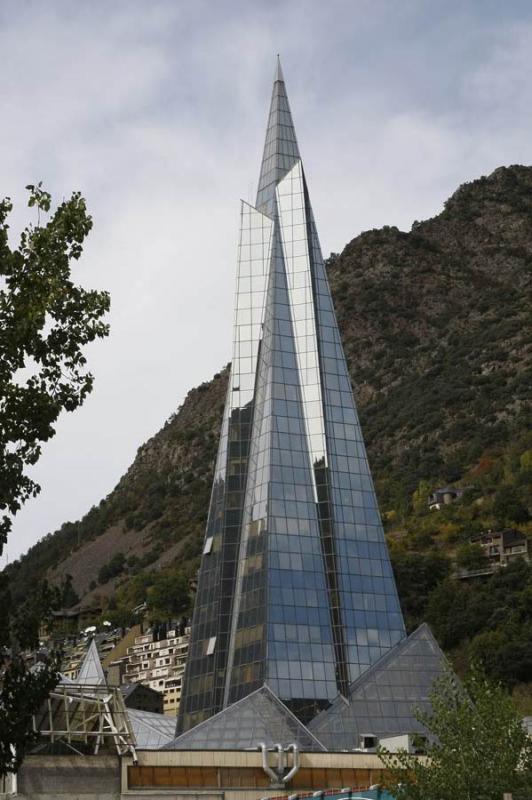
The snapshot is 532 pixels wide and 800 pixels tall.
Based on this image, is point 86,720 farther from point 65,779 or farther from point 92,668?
point 92,668

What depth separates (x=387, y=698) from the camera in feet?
254

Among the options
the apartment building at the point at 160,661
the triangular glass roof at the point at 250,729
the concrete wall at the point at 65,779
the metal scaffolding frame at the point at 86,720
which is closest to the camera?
the concrete wall at the point at 65,779

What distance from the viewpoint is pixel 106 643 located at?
6604 inches

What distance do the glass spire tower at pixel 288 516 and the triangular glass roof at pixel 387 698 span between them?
1.48 metres

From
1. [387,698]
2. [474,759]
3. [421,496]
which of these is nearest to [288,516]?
[387,698]

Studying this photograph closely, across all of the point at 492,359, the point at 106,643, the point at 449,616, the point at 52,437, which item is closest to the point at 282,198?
the point at 449,616

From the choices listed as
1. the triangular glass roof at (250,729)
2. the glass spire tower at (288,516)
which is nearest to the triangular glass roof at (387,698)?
the glass spire tower at (288,516)

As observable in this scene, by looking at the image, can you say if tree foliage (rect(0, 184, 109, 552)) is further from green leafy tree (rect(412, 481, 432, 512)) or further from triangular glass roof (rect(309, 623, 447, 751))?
green leafy tree (rect(412, 481, 432, 512))

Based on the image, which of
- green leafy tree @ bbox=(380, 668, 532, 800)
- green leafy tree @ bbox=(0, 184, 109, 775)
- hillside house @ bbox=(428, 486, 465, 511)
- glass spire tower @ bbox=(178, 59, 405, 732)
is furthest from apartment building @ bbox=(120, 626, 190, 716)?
green leafy tree @ bbox=(0, 184, 109, 775)

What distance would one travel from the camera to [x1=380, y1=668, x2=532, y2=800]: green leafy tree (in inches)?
1574

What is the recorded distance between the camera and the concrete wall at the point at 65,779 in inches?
1742

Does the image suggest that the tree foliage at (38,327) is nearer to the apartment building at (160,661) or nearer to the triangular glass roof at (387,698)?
the triangular glass roof at (387,698)

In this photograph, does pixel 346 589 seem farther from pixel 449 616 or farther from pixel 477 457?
pixel 477 457

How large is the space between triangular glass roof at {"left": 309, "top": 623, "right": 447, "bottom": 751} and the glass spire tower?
1.48 metres
